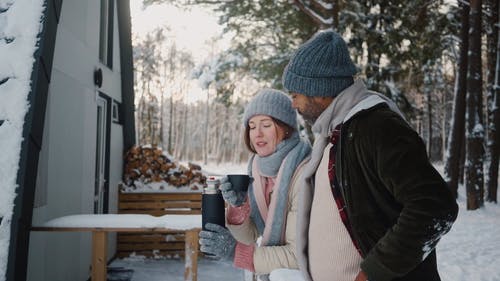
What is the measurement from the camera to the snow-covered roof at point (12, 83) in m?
2.86

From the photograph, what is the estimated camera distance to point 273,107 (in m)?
2.27

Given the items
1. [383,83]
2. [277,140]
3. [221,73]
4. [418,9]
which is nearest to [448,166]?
[383,83]

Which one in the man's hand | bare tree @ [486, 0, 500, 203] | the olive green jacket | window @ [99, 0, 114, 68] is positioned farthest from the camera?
bare tree @ [486, 0, 500, 203]

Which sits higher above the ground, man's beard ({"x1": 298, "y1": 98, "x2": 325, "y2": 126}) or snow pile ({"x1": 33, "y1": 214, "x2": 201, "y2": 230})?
man's beard ({"x1": 298, "y1": 98, "x2": 325, "y2": 126})

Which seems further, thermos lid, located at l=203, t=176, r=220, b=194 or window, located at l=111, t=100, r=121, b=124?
window, located at l=111, t=100, r=121, b=124

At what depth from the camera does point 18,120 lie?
2955 millimetres

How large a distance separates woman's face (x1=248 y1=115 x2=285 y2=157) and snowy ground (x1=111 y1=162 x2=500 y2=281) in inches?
177

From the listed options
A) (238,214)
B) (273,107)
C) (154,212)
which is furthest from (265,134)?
(154,212)

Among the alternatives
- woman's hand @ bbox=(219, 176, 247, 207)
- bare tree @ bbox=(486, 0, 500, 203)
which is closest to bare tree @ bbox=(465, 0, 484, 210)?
bare tree @ bbox=(486, 0, 500, 203)

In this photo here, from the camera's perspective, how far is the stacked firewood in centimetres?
889

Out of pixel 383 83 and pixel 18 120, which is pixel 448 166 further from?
pixel 18 120

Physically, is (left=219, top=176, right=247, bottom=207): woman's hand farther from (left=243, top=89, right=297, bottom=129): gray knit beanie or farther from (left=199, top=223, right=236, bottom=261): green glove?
(left=243, top=89, right=297, bottom=129): gray knit beanie

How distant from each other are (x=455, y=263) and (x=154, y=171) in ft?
18.6

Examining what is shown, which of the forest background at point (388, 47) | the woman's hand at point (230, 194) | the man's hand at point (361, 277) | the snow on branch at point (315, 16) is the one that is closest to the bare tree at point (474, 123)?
the forest background at point (388, 47)
